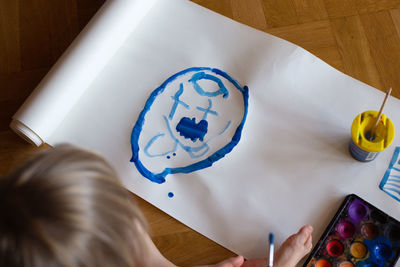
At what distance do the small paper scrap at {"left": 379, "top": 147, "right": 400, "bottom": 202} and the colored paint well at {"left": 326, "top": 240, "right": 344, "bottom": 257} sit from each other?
11 cm

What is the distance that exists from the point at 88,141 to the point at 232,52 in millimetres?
298

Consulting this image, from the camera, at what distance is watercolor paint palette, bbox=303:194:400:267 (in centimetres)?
54

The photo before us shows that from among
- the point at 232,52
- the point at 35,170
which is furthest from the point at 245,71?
the point at 35,170

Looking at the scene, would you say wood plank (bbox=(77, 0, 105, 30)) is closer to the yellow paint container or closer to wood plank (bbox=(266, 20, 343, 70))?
wood plank (bbox=(266, 20, 343, 70))

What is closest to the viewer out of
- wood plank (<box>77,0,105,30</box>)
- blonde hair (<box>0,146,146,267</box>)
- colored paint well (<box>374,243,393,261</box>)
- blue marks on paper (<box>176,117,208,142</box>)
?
blonde hair (<box>0,146,146,267</box>)

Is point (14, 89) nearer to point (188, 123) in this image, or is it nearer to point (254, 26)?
point (188, 123)

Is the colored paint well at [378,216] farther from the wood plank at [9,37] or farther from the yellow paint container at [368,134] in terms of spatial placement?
the wood plank at [9,37]

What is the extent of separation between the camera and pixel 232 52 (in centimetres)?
69

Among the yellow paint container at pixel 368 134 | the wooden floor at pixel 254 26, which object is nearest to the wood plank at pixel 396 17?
the wooden floor at pixel 254 26

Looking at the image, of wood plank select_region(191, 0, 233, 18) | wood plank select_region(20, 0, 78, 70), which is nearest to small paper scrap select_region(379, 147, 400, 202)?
wood plank select_region(191, 0, 233, 18)

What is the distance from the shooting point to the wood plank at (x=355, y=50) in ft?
2.14

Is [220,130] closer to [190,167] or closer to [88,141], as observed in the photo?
[190,167]

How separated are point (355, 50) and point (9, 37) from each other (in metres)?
0.65

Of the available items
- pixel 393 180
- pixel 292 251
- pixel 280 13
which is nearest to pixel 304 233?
pixel 292 251
